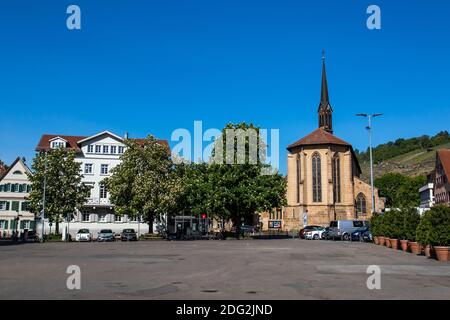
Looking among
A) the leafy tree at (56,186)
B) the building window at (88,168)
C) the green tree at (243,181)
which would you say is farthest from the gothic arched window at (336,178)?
the leafy tree at (56,186)

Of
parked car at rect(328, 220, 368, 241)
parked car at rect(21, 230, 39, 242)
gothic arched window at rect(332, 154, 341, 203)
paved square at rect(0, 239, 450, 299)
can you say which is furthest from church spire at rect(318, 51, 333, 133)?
paved square at rect(0, 239, 450, 299)

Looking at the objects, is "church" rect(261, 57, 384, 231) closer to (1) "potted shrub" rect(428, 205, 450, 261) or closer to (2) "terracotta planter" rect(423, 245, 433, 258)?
(2) "terracotta planter" rect(423, 245, 433, 258)

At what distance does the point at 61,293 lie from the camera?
10586 millimetres

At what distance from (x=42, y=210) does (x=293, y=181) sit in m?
48.5

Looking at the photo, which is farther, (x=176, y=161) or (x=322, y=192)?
(x=322, y=192)

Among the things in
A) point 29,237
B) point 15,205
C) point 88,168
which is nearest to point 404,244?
point 29,237

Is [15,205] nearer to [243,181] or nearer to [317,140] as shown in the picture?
[243,181]

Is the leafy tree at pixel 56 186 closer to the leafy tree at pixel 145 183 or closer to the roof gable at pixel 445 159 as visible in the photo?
the leafy tree at pixel 145 183

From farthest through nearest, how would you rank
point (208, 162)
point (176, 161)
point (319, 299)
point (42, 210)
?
1. point (176, 161)
2. point (208, 162)
3. point (42, 210)
4. point (319, 299)

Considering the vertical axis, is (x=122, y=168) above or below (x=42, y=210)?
above

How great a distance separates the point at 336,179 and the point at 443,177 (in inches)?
800

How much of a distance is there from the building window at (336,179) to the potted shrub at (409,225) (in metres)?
53.7
